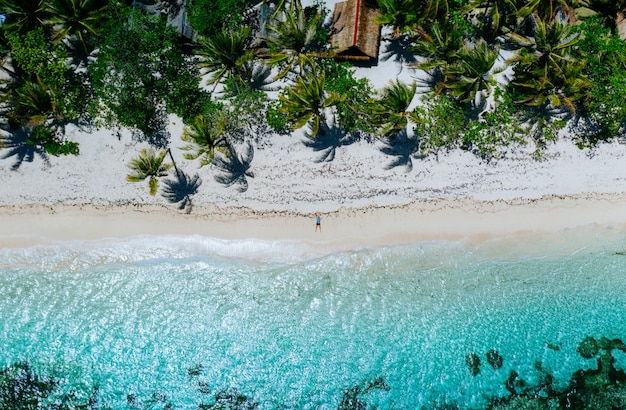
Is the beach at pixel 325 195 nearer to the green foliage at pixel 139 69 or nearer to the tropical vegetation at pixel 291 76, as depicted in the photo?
the tropical vegetation at pixel 291 76

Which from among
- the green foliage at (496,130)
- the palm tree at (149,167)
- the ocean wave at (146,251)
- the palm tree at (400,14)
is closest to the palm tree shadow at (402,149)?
the green foliage at (496,130)

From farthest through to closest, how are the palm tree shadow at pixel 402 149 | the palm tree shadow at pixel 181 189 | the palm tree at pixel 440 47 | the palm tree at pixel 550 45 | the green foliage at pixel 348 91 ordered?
1. the palm tree shadow at pixel 181 189
2. the palm tree shadow at pixel 402 149
3. the green foliage at pixel 348 91
4. the palm tree at pixel 440 47
5. the palm tree at pixel 550 45

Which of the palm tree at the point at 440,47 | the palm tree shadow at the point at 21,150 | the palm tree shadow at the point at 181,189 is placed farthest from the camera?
the palm tree shadow at the point at 21,150

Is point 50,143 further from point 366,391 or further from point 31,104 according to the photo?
point 366,391

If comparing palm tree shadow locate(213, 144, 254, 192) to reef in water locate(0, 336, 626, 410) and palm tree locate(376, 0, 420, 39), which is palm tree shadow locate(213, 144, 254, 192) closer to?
palm tree locate(376, 0, 420, 39)

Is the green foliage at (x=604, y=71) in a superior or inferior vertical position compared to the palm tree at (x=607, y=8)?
inferior

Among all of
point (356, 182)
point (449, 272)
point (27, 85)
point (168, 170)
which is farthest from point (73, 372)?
point (449, 272)
